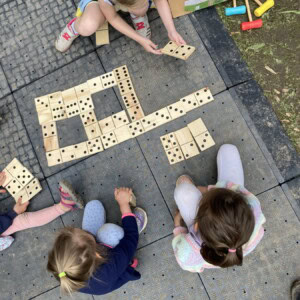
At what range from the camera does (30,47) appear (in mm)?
3270

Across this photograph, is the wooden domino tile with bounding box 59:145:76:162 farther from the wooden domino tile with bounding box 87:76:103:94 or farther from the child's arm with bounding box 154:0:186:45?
the child's arm with bounding box 154:0:186:45

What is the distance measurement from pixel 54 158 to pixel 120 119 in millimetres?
812

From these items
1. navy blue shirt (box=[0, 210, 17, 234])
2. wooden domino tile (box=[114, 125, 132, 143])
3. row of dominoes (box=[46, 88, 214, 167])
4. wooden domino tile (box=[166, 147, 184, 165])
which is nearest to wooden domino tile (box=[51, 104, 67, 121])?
row of dominoes (box=[46, 88, 214, 167])

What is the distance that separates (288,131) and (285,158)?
27 centimetres

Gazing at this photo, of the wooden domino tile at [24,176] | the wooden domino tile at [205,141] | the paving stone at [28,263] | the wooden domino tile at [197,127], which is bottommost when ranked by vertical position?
the paving stone at [28,263]

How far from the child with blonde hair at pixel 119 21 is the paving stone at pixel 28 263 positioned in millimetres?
1825

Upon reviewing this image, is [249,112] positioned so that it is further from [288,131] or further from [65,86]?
[65,86]

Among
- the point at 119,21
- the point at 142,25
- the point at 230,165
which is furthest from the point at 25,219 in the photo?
the point at 142,25

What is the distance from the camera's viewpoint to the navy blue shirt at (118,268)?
2135 millimetres

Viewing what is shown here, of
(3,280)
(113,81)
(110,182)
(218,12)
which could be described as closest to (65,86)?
(113,81)

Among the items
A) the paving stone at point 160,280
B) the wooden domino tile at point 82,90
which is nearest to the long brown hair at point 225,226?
the paving stone at point 160,280

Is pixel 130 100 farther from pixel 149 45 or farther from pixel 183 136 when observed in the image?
pixel 183 136

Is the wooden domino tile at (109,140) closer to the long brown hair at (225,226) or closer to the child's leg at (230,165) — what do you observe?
the child's leg at (230,165)

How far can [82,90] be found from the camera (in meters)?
3.05
